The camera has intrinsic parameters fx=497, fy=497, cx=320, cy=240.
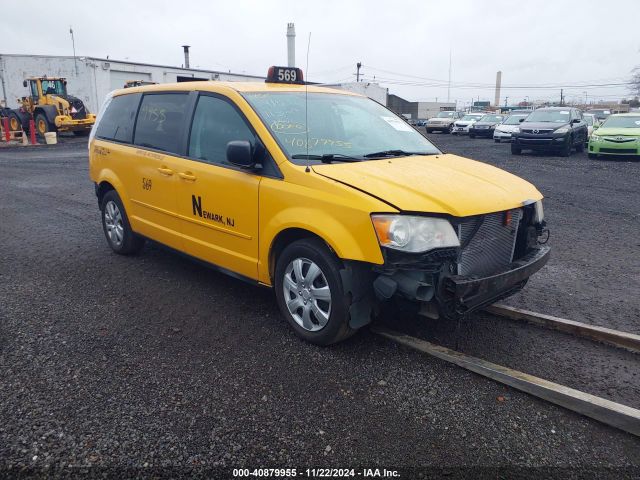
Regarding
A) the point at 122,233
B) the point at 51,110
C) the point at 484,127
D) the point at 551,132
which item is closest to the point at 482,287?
the point at 122,233

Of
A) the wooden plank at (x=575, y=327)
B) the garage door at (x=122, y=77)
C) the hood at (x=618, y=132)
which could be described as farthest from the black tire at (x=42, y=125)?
the wooden plank at (x=575, y=327)

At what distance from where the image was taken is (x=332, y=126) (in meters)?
4.11

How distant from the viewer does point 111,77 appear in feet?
105

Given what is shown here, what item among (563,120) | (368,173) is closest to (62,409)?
(368,173)

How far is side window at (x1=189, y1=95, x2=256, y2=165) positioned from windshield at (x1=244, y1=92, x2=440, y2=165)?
194mm

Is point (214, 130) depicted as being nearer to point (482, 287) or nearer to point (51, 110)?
point (482, 287)

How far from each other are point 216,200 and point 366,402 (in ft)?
6.57

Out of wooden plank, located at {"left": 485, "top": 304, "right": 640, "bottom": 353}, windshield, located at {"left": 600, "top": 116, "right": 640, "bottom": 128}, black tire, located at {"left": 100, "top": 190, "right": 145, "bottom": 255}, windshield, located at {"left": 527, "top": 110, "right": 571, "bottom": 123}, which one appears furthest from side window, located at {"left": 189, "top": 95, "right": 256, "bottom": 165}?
windshield, located at {"left": 527, "top": 110, "right": 571, "bottom": 123}

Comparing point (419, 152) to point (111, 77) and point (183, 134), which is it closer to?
point (183, 134)

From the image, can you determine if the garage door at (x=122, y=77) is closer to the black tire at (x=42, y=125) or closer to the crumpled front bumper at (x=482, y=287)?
the black tire at (x=42, y=125)

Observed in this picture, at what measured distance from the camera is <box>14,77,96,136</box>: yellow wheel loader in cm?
2252

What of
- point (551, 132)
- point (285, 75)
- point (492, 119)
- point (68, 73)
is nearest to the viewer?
point (285, 75)

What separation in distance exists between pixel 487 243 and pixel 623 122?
51.4ft

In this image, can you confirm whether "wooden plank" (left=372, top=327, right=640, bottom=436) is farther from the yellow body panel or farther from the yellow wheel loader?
the yellow wheel loader
